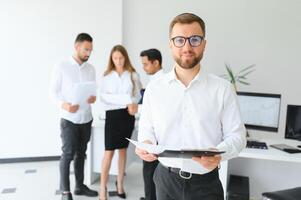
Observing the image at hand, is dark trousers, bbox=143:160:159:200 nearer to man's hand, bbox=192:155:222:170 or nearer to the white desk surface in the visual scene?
the white desk surface

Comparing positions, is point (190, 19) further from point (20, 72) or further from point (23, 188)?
point (20, 72)

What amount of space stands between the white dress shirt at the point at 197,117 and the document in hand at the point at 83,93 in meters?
1.58

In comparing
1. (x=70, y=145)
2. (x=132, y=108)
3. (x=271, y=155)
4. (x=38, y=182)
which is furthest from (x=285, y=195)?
(x=38, y=182)

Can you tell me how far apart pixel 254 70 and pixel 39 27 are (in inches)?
121

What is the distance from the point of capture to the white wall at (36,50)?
4184mm

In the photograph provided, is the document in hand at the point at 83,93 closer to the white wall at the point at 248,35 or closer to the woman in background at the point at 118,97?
the woman in background at the point at 118,97

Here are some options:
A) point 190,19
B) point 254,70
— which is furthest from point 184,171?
point 254,70

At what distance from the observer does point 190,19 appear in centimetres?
144

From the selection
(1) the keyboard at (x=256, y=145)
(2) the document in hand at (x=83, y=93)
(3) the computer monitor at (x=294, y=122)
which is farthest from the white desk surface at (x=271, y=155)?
(2) the document in hand at (x=83, y=93)

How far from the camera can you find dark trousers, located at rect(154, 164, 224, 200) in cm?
148

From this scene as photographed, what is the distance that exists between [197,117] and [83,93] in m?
1.81

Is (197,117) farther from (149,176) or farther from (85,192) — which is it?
(85,192)

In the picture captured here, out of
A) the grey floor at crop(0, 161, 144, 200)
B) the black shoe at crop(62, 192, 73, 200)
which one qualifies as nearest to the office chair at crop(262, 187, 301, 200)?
the grey floor at crop(0, 161, 144, 200)

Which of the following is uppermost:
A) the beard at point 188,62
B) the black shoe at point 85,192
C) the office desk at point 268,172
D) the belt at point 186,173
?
the beard at point 188,62
